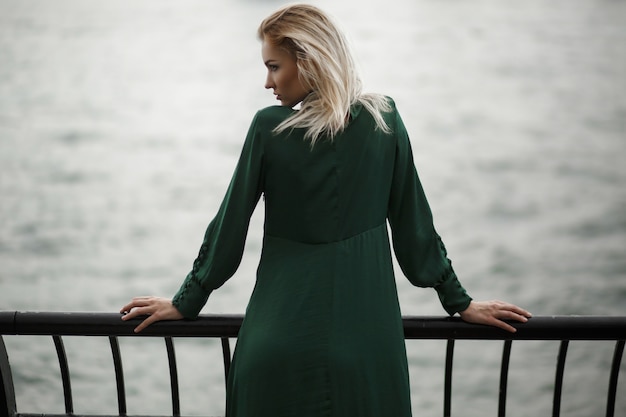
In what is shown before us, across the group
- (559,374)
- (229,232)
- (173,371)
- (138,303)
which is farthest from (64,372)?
(559,374)

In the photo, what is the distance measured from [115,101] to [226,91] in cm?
269

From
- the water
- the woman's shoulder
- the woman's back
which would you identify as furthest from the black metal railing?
the water

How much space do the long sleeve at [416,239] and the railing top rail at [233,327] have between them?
6cm

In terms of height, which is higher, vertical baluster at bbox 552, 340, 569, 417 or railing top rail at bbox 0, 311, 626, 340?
railing top rail at bbox 0, 311, 626, 340

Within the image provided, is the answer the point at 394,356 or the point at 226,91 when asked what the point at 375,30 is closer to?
the point at 226,91

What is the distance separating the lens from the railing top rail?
1.64m

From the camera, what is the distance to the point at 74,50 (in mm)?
20266

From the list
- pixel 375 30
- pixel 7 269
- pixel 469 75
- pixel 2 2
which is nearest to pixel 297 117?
pixel 7 269

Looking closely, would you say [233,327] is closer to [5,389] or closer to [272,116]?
[272,116]

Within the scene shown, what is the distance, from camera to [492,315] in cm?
167

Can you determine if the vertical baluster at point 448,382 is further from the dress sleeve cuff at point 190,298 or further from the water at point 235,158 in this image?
the water at point 235,158

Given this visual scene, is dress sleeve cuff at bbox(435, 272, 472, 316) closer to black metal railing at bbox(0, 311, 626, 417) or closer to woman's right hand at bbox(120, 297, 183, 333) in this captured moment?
black metal railing at bbox(0, 311, 626, 417)

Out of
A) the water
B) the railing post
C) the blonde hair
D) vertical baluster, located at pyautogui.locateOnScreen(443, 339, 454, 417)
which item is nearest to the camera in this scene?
the blonde hair

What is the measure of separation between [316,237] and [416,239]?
24 centimetres
